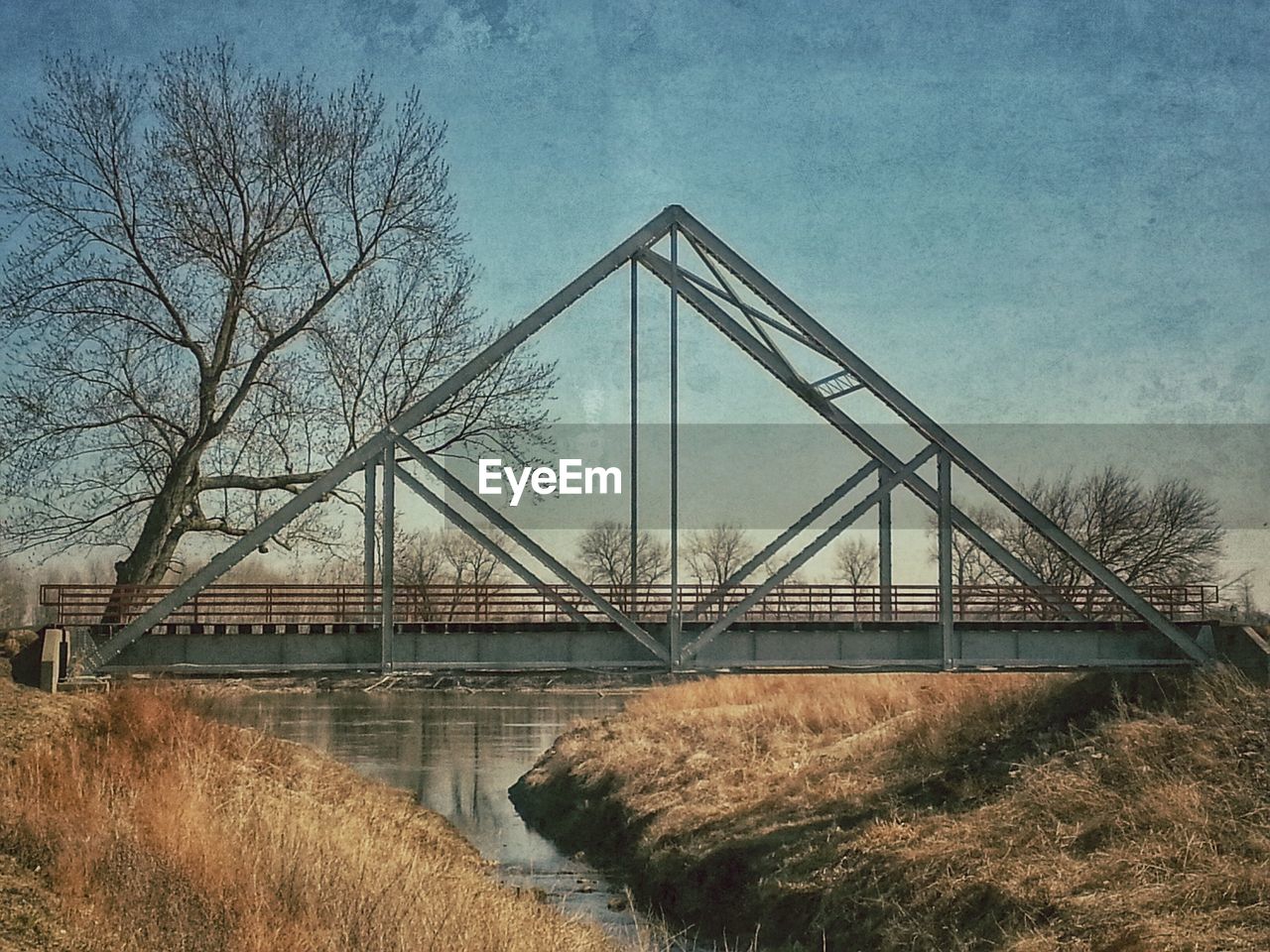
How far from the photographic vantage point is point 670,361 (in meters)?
30.9

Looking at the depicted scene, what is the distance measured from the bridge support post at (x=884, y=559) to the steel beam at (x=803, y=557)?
64 centimetres

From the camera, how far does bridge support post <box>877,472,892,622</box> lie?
33.4m

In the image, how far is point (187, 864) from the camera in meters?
19.6

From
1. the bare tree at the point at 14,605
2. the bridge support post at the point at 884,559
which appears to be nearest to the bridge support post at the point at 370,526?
the bridge support post at the point at 884,559

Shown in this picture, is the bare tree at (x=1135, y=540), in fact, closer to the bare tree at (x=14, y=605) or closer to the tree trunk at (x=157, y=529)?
the tree trunk at (x=157, y=529)

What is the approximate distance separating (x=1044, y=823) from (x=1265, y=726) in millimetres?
4682

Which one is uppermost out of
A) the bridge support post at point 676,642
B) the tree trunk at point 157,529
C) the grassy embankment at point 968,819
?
the tree trunk at point 157,529

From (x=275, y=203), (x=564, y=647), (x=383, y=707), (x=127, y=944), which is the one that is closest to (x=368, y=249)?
(x=275, y=203)

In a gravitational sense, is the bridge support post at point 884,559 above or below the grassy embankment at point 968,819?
above

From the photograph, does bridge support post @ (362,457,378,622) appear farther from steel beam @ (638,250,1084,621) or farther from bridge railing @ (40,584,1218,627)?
steel beam @ (638,250,1084,621)

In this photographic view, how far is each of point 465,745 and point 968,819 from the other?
35677mm

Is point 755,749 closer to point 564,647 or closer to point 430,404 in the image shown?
point 564,647

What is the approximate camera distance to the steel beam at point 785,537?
104ft

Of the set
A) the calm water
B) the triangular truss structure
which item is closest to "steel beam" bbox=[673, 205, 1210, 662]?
the triangular truss structure
